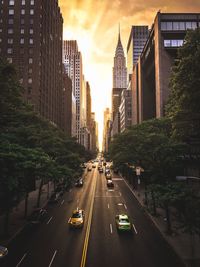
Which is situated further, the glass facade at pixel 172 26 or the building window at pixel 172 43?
the glass facade at pixel 172 26

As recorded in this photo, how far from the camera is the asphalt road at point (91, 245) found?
1803 centimetres

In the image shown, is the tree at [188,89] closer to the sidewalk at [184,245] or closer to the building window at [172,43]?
the sidewalk at [184,245]

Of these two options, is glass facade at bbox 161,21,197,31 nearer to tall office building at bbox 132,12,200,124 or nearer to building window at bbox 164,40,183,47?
tall office building at bbox 132,12,200,124

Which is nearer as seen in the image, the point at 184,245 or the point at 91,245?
the point at 184,245

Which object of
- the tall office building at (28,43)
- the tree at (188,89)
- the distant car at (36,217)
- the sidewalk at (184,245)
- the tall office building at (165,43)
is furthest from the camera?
the tall office building at (28,43)

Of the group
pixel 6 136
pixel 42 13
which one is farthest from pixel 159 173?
pixel 42 13

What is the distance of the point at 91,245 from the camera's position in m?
21.2

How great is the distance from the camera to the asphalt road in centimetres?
1803

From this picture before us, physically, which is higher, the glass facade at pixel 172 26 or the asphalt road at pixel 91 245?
the glass facade at pixel 172 26

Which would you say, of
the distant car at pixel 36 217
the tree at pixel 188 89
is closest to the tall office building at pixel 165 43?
the tree at pixel 188 89

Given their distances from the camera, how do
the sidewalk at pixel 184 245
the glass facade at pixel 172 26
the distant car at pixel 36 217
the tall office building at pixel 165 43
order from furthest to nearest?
the glass facade at pixel 172 26 < the tall office building at pixel 165 43 < the distant car at pixel 36 217 < the sidewalk at pixel 184 245

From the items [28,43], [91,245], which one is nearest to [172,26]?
[28,43]

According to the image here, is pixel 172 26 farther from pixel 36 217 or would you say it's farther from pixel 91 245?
pixel 91 245

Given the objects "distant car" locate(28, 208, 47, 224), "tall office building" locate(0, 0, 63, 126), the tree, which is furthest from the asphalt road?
"tall office building" locate(0, 0, 63, 126)
